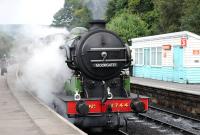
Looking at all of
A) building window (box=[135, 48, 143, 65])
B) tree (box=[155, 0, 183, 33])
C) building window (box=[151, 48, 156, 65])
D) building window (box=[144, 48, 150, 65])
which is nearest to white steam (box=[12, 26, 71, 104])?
building window (box=[151, 48, 156, 65])

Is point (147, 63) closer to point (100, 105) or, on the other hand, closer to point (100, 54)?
point (100, 54)

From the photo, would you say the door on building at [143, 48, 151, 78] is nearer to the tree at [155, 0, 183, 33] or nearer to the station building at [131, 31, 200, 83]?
the station building at [131, 31, 200, 83]

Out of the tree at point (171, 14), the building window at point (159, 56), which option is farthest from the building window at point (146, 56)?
the tree at point (171, 14)

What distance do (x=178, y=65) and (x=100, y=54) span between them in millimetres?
12820

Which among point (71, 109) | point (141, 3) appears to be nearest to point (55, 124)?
point (71, 109)

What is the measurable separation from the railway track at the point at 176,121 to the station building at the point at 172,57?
18.6ft

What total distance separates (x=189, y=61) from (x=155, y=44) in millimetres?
3806

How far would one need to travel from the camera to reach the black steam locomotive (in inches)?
412

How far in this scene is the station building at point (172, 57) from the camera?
2211cm

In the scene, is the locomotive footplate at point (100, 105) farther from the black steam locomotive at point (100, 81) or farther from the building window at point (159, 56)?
the building window at point (159, 56)

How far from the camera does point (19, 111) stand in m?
12.9

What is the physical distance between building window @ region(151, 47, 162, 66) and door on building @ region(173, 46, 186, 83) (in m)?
1.99

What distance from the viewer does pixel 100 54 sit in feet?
35.1

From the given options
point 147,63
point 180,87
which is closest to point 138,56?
point 147,63
